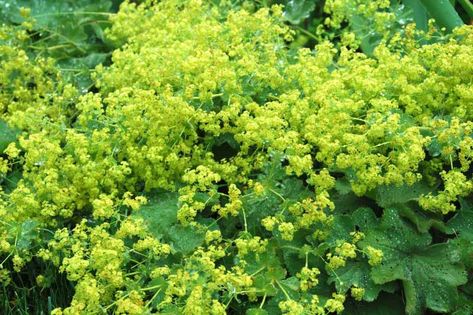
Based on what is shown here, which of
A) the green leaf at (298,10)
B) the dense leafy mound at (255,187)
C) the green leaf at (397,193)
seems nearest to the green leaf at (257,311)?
the dense leafy mound at (255,187)

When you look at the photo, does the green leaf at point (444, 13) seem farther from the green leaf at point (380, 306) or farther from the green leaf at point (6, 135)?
the green leaf at point (6, 135)

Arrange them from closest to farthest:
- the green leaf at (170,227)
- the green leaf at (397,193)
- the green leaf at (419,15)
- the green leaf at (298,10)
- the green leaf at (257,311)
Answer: the green leaf at (257,311) < the green leaf at (170,227) < the green leaf at (397,193) < the green leaf at (419,15) < the green leaf at (298,10)

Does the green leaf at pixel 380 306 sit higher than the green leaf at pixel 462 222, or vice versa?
the green leaf at pixel 462 222

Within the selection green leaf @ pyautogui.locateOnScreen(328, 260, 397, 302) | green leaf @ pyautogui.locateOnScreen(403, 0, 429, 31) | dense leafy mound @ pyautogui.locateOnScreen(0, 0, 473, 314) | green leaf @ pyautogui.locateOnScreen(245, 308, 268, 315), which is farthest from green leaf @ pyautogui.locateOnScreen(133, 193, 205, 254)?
green leaf @ pyautogui.locateOnScreen(403, 0, 429, 31)

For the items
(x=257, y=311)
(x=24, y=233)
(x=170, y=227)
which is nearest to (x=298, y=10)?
(x=170, y=227)

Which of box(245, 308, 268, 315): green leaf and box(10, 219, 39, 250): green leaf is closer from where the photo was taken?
box(245, 308, 268, 315): green leaf

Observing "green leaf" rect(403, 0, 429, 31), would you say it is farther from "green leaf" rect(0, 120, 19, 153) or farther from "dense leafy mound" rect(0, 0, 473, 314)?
"green leaf" rect(0, 120, 19, 153)
